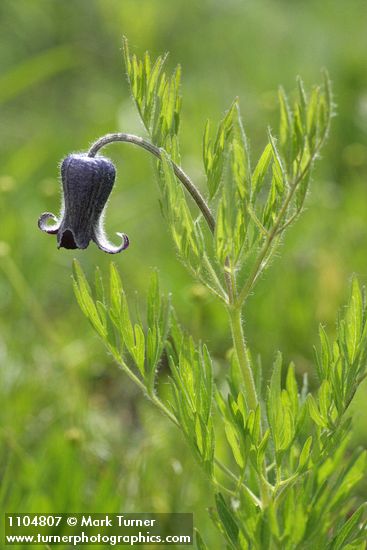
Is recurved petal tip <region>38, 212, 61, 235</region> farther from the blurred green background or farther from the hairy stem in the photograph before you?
the blurred green background

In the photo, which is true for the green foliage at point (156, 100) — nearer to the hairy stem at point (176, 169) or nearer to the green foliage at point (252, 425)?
the hairy stem at point (176, 169)

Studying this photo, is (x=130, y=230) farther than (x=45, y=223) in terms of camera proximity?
Yes

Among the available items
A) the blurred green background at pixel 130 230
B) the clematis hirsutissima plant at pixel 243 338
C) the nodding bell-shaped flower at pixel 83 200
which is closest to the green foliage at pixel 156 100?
the clematis hirsutissima plant at pixel 243 338

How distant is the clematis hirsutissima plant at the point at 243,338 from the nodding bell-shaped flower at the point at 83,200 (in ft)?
0.16

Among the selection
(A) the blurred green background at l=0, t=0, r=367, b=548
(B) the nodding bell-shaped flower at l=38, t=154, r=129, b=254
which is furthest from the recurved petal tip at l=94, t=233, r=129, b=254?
(A) the blurred green background at l=0, t=0, r=367, b=548

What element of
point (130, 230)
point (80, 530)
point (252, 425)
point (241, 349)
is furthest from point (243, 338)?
point (130, 230)

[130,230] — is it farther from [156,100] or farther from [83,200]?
[156,100]

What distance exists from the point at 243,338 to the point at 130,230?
2274 millimetres

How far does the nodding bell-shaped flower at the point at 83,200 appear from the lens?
152 centimetres

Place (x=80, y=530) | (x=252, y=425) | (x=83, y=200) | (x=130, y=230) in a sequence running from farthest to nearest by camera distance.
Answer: (x=130, y=230), (x=80, y=530), (x=83, y=200), (x=252, y=425)

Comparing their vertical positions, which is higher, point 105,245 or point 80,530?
point 105,245

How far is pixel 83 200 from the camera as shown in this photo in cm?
154

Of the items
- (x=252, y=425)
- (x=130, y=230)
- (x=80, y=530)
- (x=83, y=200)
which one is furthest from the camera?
(x=130, y=230)

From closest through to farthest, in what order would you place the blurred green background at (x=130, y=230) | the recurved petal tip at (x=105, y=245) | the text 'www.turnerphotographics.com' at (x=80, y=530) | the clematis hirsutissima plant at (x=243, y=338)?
the clematis hirsutissima plant at (x=243, y=338) → the recurved petal tip at (x=105, y=245) → the text 'www.turnerphotographics.com' at (x=80, y=530) → the blurred green background at (x=130, y=230)
